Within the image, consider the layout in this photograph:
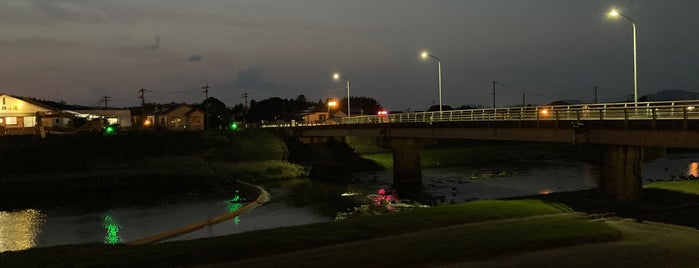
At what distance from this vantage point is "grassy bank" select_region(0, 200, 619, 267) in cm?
1820

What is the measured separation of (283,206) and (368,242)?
24.0 meters

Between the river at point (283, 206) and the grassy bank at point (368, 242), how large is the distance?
34.6ft

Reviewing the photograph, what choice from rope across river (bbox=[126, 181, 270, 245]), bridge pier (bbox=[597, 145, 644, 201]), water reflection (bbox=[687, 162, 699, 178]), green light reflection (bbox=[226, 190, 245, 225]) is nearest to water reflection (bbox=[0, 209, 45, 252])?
rope across river (bbox=[126, 181, 270, 245])

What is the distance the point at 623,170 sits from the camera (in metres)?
33.9

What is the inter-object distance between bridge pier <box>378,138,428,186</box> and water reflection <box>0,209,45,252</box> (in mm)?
32937

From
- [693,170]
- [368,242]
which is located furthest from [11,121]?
[693,170]

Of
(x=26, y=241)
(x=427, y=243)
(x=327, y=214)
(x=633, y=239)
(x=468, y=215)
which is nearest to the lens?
(x=427, y=243)

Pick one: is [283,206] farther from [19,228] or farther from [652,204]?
[652,204]

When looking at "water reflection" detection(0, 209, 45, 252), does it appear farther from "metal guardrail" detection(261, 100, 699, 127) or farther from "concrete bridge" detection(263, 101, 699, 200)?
"metal guardrail" detection(261, 100, 699, 127)

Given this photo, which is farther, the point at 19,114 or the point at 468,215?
the point at 19,114

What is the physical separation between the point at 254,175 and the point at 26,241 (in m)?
33.9

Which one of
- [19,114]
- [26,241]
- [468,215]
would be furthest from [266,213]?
[19,114]

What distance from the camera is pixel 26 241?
104ft

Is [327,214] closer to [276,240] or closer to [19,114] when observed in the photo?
[276,240]
